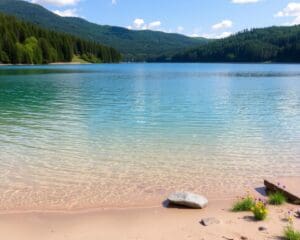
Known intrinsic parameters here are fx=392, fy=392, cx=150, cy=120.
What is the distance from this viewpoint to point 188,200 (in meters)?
10.4

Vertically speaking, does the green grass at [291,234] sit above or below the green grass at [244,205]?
above

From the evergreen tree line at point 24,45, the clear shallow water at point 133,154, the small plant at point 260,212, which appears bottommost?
the clear shallow water at point 133,154

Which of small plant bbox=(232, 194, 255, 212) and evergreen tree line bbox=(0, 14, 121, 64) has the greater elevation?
evergreen tree line bbox=(0, 14, 121, 64)

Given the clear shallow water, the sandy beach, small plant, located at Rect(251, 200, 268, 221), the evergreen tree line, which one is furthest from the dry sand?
the evergreen tree line

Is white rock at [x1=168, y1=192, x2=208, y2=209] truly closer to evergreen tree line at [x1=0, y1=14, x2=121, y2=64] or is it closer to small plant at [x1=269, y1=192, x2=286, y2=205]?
small plant at [x1=269, y1=192, x2=286, y2=205]

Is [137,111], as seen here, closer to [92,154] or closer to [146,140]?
[146,140]

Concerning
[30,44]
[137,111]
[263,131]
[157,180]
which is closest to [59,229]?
[157,180]

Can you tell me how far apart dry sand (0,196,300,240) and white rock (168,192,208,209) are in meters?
0.19

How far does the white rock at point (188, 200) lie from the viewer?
10.4 meters

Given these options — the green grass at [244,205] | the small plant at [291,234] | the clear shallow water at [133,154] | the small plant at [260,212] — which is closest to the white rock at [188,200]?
the clear shallow water at [133,154]

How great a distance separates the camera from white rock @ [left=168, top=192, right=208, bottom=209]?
1041cm

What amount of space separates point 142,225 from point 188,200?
1702mm

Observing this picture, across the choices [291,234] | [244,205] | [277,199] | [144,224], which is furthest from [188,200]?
[291,234]

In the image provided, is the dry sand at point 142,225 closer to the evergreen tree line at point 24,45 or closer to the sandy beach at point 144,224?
the sandy beach at point 144,224
